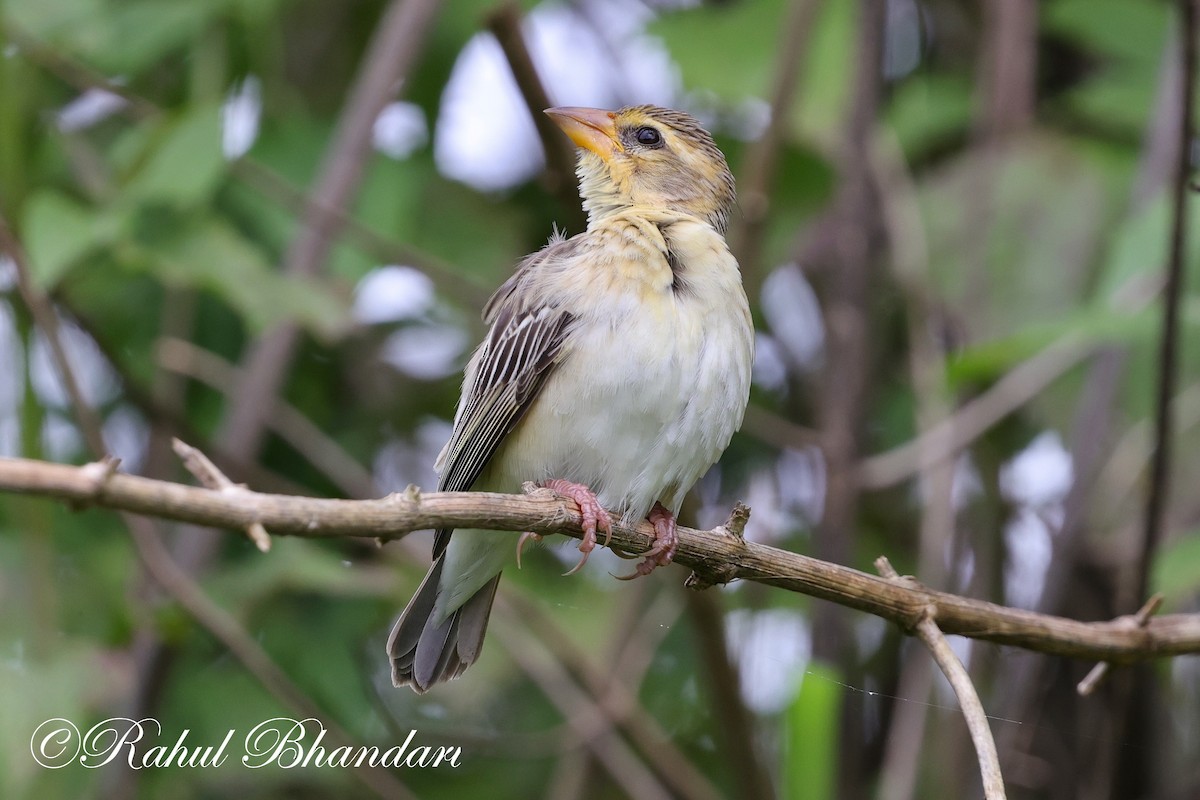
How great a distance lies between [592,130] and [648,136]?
0.61 ft

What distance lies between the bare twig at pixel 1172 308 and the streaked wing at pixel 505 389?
149cm

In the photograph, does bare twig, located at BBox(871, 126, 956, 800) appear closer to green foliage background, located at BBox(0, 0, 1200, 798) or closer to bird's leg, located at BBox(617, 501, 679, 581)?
green foliage background, located at BBox(0, 0, 1200, 798)

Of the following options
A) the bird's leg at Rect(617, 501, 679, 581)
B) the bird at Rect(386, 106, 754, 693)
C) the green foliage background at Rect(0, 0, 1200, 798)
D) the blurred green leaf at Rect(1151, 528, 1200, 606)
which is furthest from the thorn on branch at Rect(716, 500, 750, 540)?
the blurred green leaf at Rect(1151, 528, 1200, 606)

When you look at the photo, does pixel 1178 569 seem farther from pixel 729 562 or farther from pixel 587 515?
pixel 587 515

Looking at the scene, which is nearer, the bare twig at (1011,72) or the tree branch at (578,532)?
the tree branch at (578,532)

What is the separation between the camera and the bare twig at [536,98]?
349 cm

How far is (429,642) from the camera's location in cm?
334

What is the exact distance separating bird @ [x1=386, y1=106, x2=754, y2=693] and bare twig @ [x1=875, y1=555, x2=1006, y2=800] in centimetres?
66

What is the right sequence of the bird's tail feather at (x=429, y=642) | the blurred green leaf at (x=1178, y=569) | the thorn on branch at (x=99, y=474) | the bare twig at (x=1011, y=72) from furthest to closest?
the bare twig at (x=1011, y=72) → the blurred green leaf at (x=1178, y=569) → the bird's tail feather at (x=429, y=642) → the thorn on branch at (x=99, y=474)

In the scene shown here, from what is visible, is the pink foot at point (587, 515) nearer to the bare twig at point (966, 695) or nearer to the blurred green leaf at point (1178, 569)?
the bare twig at point (966, 695)

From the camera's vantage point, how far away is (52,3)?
3.77m

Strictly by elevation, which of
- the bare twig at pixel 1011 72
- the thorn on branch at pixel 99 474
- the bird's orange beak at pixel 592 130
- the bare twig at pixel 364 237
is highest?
the bare twig at pixel 1011 72

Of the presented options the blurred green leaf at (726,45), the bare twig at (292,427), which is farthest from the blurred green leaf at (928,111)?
the bare twig at (292,427)

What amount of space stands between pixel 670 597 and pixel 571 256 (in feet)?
6.05
